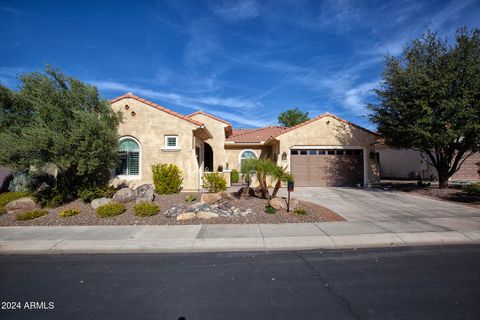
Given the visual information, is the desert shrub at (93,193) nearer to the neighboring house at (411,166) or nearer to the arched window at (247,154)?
the arched window at (247,154)

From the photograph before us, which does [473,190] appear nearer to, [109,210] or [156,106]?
[109,210]

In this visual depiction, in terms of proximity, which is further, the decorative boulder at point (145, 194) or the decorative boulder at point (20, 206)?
the decorative boulder at point (145, 194)

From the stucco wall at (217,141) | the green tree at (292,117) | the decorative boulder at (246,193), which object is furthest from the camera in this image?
the green tree at (292,117)

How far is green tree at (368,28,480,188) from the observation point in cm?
1182

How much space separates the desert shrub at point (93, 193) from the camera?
10555 mm

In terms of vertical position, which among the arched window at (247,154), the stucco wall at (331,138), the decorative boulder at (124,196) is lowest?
the decorative boulder at (124,196)

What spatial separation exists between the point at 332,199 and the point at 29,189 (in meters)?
14.6

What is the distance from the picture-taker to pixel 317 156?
17.1 meters

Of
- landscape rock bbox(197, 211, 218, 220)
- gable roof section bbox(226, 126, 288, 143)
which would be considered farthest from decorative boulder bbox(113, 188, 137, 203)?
gable roof section bbox(226, 126, 288, 143)

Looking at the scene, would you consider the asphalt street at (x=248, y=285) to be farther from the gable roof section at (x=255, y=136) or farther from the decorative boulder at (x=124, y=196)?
the gable roof section at (x=255, y=136)

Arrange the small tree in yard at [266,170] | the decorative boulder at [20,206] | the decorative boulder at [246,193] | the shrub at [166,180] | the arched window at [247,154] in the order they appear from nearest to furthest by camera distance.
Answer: the small tree in yard at [266,170] < the decorative boulder at [20,206] < the decorative boulder at [246,193] < the shrub at [166,180] < the arched window at [247,154]

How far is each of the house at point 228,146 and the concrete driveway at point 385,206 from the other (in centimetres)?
365

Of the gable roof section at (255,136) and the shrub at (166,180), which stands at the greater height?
the gable roof section at (255,136)

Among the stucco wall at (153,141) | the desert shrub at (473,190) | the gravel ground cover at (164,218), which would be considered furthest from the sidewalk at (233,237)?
the stucco wall at (153,141)
